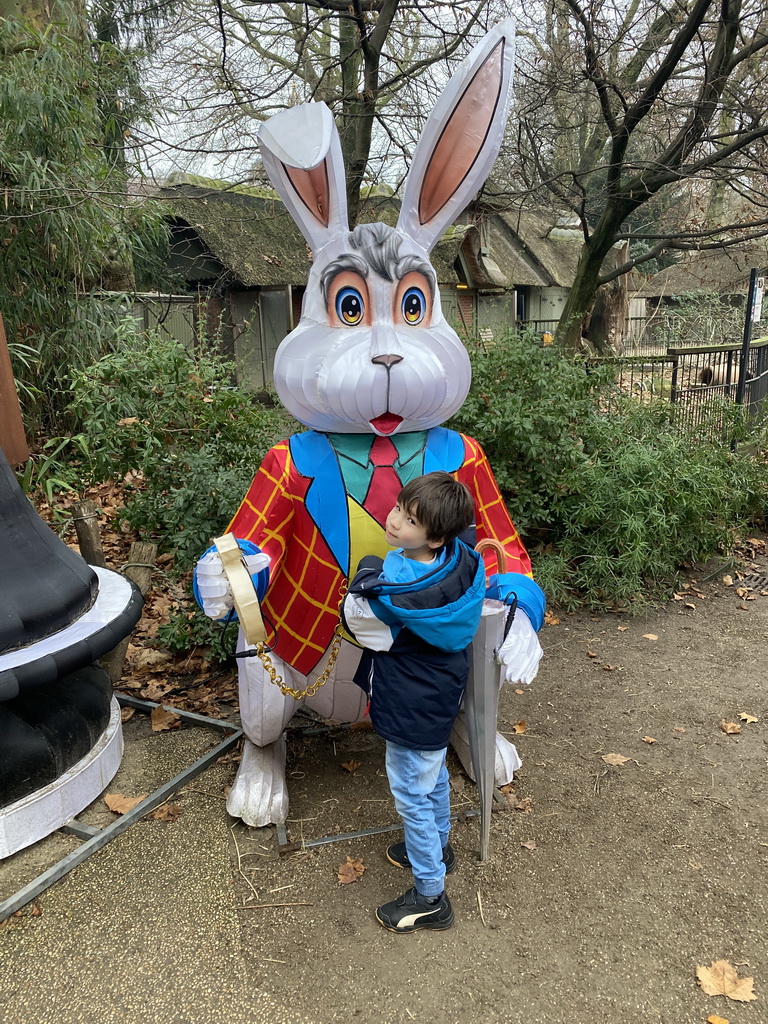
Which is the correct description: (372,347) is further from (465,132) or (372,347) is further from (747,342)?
(747,342)

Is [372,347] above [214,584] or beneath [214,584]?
above

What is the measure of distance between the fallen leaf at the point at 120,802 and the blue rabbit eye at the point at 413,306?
6.12 ft

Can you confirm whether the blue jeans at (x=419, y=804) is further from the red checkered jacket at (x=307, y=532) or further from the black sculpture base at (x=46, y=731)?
the black sculpture base at (x=46, y=731)

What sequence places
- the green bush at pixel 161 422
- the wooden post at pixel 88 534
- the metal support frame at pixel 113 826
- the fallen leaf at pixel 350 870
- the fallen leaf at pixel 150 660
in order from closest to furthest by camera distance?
the metal support frame at pixel 113 826
the fallen leaf at pixel 350 870
the wooden post at pixel 88 534
the fallen leaf at pixel 150 660
the green bush at pixel 161 422

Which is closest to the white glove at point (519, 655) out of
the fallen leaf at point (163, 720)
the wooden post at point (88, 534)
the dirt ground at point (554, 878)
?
the dirt ground at point (554, 878)

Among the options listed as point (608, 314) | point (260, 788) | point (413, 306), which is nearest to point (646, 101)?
point (413, 306)

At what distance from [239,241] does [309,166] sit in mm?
9651

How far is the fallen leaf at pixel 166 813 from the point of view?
2.54 m

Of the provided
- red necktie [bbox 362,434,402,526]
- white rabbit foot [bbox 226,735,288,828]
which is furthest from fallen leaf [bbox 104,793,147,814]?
red necktie [bbox 362,434,402,526]

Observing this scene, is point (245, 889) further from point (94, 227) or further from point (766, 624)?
point (94, 227)

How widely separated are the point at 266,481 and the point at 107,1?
294 inches

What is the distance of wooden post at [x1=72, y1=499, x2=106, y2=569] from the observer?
3355 millimetres

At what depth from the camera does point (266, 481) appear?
2.27m

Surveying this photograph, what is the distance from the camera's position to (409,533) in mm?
1842
